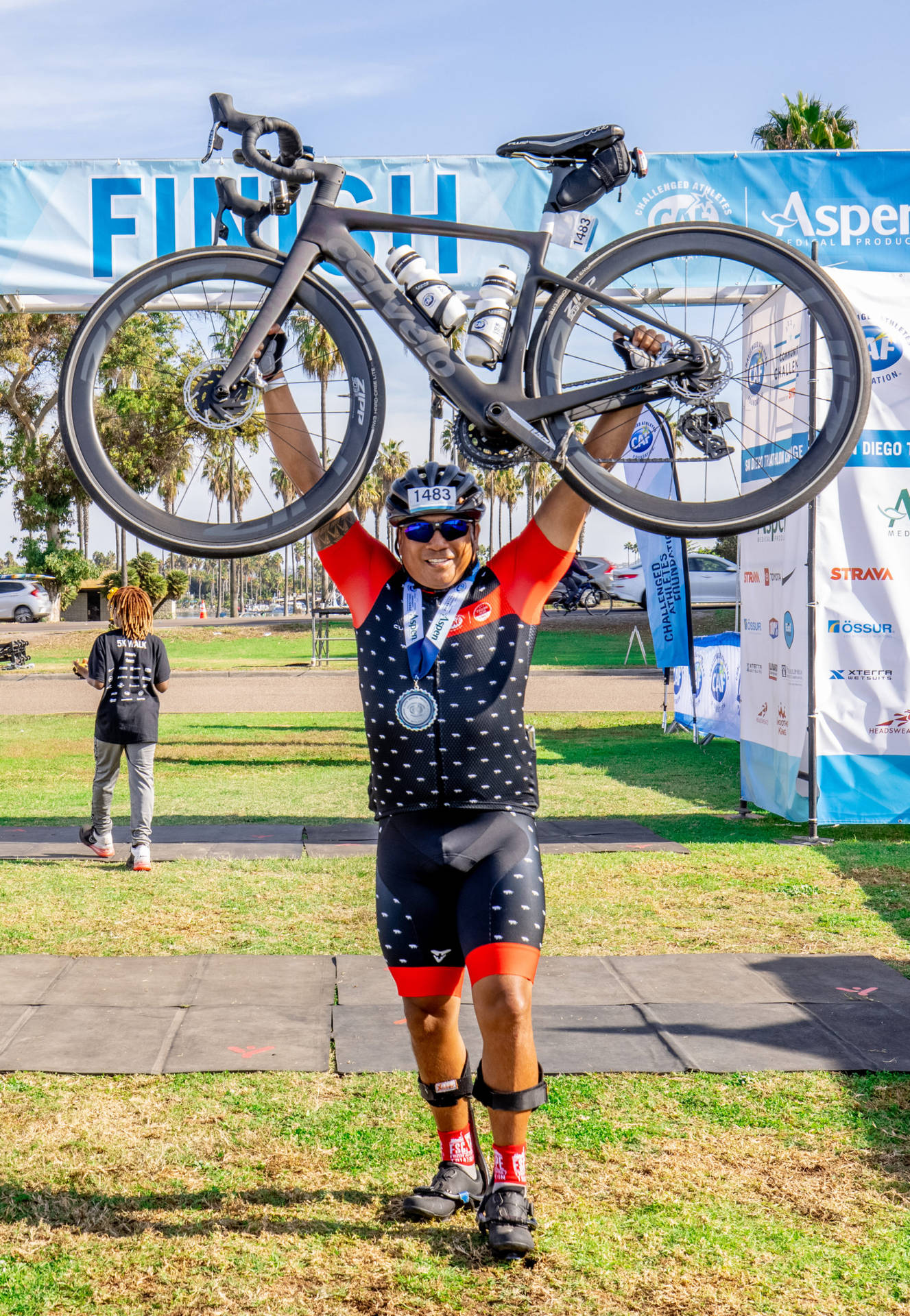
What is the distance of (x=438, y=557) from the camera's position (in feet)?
12.5

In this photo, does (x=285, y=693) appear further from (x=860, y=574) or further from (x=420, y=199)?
(x=420, y=199)

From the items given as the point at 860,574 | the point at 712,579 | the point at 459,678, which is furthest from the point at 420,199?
the point at 712,579

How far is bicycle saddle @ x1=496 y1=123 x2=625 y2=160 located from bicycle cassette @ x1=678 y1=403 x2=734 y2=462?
2.74ft

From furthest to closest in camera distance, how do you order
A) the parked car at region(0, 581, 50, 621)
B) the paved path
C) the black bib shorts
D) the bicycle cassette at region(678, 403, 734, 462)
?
the parked car at region(0, 581, 50, 621), the paved path, the bicycle cassette at region(678, 403, 734, 462), the black bib shorts

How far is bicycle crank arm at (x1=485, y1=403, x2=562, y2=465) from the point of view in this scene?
3.23 metres

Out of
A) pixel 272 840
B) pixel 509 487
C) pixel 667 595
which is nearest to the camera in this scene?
pixel 272 840

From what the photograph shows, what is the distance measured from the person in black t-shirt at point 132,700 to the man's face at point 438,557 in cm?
514

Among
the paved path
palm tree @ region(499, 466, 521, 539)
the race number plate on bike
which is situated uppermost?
palm tree @ region(499, 466, 521, 539)

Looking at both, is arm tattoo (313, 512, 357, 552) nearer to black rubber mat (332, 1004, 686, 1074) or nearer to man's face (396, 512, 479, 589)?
man's face (396, 512, 479, 589)

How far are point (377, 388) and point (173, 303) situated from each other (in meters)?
0.96

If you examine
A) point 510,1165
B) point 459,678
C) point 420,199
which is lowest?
point 510,1165

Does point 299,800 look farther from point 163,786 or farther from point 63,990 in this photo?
point 63,990

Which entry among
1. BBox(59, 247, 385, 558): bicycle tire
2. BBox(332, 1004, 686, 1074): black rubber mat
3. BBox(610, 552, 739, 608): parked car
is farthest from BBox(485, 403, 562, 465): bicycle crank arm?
BBox(610, 552, 739, 608): parked car

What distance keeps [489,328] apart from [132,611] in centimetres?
588
